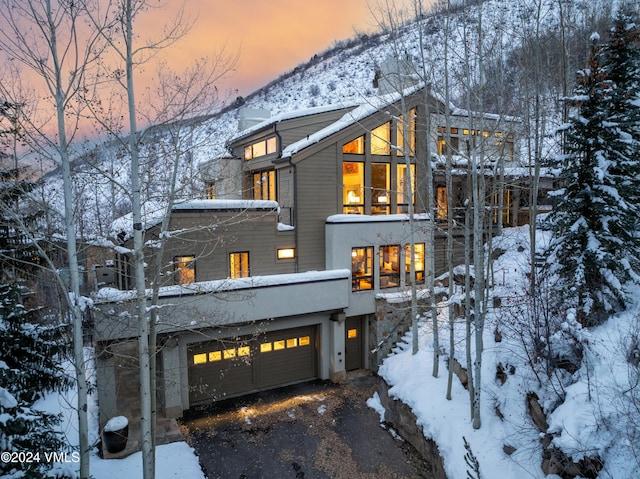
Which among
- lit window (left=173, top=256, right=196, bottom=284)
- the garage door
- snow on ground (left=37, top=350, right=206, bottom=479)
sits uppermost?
lit window (left=173, top=256, right=196, bottom=284)

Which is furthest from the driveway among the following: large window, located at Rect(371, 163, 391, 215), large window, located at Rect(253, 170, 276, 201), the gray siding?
large window, located at Rect(253, 170, 276, 201)

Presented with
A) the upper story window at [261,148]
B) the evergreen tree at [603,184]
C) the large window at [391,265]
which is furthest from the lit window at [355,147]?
the evergreen tree at [603,184]

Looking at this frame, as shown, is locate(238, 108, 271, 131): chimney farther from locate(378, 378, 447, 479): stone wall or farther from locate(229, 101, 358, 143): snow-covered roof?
locate(378, 378, 447, 479): stone wall

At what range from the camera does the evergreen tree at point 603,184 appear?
29.1 feet

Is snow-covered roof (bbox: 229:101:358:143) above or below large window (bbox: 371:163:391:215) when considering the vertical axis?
above

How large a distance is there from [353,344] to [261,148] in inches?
407

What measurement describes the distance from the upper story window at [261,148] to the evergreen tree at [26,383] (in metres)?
12.3

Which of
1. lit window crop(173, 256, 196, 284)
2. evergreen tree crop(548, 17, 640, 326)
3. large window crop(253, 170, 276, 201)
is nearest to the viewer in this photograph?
evergreen tree crop(548, 17, 640, 326)

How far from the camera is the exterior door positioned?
53.1 ft

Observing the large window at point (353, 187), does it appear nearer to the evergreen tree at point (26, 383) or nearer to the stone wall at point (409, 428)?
the stone wall at point (409, 428)

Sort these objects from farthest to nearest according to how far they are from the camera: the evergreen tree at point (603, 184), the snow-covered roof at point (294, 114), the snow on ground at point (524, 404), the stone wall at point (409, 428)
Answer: the snow-covered roof at point (294, 114) < the stone wall at point (409, 428) < the evergreen tree at point (603, 184) < the snow on ground at point (524, 404)

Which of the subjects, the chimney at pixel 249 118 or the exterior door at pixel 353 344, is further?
the chimney at pixel 249 118

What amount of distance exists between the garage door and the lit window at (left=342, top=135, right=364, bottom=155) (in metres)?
7.82

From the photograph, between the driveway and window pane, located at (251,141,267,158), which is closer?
the driveway
